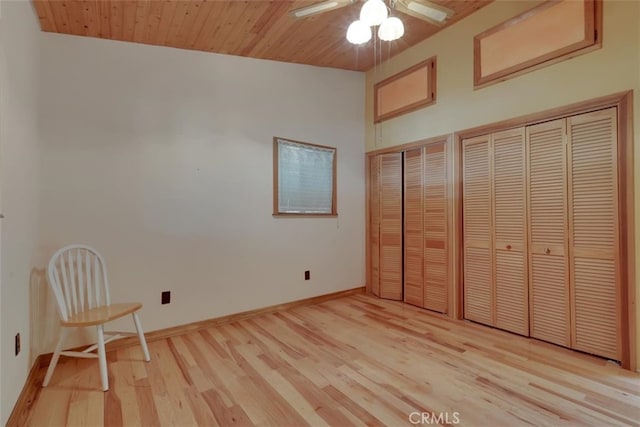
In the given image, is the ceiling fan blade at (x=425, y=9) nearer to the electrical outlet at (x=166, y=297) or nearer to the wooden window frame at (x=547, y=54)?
the wooden window frame at (x=547, y=54)

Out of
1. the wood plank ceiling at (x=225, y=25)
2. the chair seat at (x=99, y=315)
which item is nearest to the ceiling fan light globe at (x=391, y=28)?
the wood plank ceiling at (x=225, y=25)

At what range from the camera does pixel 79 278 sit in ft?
7.09

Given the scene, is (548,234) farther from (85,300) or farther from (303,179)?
(85,300)

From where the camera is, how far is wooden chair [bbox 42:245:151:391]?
1.94 metres

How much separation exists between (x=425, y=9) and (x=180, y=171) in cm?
227

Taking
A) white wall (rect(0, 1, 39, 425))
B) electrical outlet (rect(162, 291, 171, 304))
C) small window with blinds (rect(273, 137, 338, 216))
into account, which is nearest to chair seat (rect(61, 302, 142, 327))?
white wall (rect(0, 1, 39, 425))

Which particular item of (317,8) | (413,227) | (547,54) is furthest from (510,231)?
(317,8)

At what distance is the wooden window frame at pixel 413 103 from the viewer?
3.24 meters

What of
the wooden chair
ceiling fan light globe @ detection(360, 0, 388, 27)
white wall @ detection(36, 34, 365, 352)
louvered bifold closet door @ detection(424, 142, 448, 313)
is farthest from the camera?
louvered bifold closet door @ detection(424, 142, 448, 313)

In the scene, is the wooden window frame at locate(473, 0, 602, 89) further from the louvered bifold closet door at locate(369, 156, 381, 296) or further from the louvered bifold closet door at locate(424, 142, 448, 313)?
the louvered bifold closet door at locate(369, 156, 381, 296)

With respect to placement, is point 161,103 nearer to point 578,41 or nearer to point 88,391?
point 88,391

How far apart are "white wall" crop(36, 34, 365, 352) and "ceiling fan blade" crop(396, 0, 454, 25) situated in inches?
68.2

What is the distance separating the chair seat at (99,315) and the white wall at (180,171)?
372 mm

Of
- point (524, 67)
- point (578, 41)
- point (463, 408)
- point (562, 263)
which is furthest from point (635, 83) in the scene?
point (463, 408)
